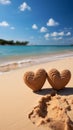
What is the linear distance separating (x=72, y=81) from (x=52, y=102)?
63.8 inches

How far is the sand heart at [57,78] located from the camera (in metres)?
3.96

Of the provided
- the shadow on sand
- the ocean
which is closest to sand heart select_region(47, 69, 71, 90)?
the shadow on sand

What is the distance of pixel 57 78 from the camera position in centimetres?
395

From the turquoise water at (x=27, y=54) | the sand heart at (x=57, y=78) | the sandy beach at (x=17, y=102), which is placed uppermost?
the sand heart at (x=57, y=78)

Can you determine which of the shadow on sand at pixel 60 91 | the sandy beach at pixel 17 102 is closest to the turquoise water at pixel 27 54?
the sandy beach at pixel 17 102

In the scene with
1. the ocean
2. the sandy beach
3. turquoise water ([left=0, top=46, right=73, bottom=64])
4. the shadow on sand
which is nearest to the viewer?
the sandy beach

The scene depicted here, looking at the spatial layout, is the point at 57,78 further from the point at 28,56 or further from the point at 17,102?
the point at 28,56

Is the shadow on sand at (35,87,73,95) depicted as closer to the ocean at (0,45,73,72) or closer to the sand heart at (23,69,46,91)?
the sand heart at (23,69,46,91)

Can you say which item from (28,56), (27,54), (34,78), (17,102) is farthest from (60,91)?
(27,54)

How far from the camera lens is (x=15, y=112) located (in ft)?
9.89

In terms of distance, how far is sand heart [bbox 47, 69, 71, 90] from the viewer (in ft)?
13.0

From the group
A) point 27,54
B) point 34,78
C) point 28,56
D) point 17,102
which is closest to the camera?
point 17,102

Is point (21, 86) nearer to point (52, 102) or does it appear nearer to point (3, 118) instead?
point (52, 102)

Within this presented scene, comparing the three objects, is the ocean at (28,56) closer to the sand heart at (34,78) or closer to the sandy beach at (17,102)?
the sandy beach at (17,102)
